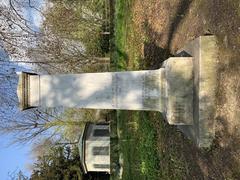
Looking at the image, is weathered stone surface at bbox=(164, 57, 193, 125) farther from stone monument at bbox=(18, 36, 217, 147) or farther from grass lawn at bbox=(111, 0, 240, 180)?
grass lawn at bbox=(111, 0, 240, 180)

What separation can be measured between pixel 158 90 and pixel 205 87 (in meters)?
1.13

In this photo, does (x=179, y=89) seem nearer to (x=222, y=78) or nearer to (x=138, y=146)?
(x=222, y=78)

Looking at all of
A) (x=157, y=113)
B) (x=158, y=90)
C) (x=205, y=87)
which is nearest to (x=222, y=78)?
(x=205, y=87)

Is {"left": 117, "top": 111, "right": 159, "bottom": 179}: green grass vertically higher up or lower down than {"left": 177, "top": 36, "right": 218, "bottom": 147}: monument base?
lower down

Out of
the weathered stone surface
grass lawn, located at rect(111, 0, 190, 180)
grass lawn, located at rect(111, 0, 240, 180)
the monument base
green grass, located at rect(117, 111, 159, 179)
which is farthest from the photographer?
green grass, located at rect(117, 111, 159, 179)

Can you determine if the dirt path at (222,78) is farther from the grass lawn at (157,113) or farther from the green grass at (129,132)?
the green grass at (129,132)

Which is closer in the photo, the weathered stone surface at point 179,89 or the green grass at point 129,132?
the weathered stone surface at point 179,89

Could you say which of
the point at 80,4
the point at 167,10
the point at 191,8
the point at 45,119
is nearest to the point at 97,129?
the point at 45,119

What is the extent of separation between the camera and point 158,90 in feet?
27.2

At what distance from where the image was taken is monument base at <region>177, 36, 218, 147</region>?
7363 mm

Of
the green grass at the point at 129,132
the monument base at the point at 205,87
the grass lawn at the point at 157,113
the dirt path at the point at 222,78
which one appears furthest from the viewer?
the green grass at the point at 129,132

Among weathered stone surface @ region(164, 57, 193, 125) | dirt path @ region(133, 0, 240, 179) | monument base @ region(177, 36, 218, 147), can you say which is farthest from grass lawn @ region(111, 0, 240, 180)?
weathered stone surface @ region(164, 57, 193, 125)

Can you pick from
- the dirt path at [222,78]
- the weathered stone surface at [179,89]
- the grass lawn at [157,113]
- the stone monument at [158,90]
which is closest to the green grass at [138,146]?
the grass lawn at [157,113]

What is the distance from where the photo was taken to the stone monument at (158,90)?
7.43 metres
